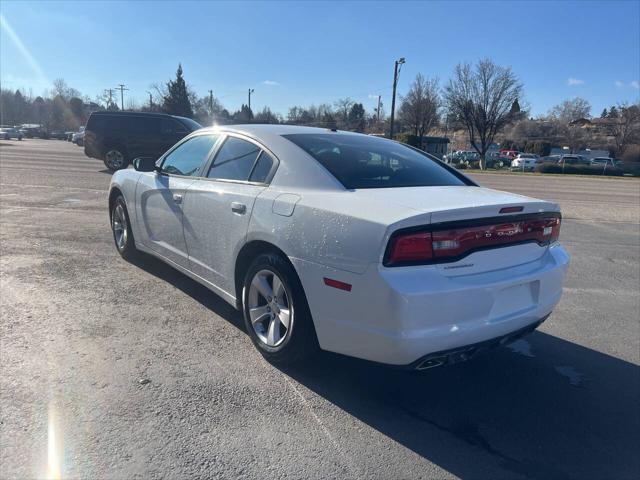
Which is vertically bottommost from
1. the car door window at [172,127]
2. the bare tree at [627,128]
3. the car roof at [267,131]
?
the car roof at [267,131]

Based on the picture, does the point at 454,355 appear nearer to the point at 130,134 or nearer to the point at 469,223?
the point at 469,223

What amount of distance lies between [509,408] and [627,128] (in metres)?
75.8

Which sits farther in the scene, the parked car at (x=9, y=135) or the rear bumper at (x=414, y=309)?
the parked car at (x=9, y=135)

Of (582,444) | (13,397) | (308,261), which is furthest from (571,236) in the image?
(13,397)

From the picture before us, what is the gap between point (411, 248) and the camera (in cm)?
265

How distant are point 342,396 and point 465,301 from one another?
1023mm

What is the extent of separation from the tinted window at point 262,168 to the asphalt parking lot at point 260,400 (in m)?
1.25

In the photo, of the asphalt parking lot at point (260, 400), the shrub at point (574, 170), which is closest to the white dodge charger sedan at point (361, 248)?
the asphalt parking lot at point (260, 400)

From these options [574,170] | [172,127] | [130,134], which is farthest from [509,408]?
[574,170]

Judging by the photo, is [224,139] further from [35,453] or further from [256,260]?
[35,453]

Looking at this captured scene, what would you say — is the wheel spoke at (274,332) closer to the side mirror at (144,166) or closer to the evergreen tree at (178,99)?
the side mirror at (144,166)

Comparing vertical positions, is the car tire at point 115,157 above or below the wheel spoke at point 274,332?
above

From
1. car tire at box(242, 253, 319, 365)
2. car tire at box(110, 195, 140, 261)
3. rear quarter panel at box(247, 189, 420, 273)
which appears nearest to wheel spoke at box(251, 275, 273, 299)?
car tire at box(242, 253, 319, 365)

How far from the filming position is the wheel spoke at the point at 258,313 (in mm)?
3504
